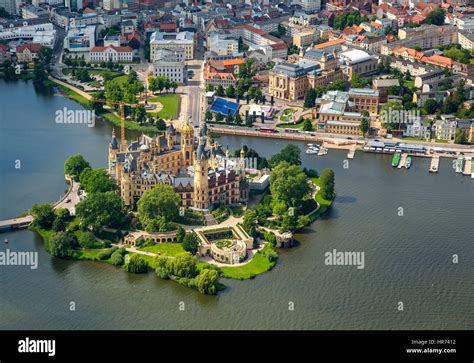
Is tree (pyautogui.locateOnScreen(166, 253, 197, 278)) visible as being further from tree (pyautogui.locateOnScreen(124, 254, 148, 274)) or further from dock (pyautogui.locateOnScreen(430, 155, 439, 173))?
dock (pyautogui.locateOnScreen(430, 155, 439, 173))

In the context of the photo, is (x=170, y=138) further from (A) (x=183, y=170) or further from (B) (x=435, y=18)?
(B) (x=435, y=18)

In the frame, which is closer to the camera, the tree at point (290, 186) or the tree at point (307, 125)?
the tree at point (290, 186)

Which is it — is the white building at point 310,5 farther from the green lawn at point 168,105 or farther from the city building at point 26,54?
the city building at point 26,54

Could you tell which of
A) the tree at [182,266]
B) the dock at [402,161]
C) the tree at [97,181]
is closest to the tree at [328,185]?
the dock at [402,161]

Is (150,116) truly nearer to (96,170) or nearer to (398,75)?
(96,170)

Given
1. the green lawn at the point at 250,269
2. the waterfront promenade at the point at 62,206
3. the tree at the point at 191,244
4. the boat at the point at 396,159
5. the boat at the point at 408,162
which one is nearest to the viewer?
the green lawn at the point at 250,269

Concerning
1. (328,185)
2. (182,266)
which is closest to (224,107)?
(328,185)

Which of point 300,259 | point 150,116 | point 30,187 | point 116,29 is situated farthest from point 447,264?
point 116,29
